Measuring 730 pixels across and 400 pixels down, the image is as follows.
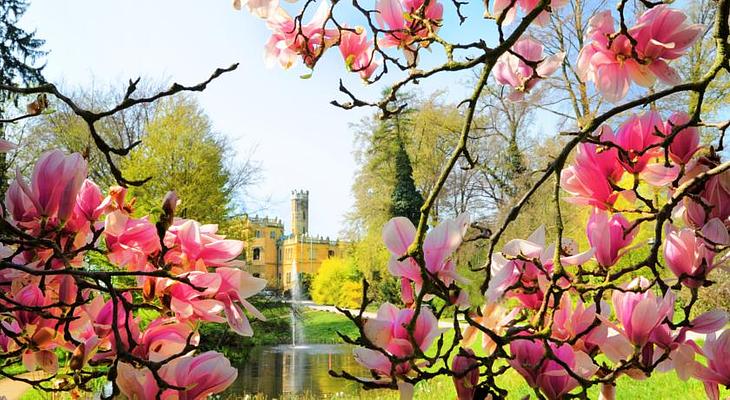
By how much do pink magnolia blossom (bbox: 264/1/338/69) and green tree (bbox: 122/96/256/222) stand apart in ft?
33.3

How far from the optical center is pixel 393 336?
0.46 metres

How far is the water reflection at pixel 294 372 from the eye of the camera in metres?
7.60

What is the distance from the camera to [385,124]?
17266mm

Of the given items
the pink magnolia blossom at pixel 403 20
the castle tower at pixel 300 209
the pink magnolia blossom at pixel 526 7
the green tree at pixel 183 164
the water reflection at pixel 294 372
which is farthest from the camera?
the castle tower at pixel 300 209

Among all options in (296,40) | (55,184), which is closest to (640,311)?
(55,184)

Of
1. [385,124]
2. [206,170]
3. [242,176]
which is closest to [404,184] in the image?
[385,124]

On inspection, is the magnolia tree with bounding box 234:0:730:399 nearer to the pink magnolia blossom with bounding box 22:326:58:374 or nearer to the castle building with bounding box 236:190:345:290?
the pink magnolia blossom with bounding box 22:326:58:374

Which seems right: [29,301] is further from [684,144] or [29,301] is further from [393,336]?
[684,144]

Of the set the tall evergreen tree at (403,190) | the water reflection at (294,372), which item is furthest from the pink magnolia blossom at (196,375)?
the tall evergreen tree at (403,190)

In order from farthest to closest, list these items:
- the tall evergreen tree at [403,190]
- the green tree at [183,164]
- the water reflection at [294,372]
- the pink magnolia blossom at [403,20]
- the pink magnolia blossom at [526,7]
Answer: the tall evergreen tree at [403,190] < the green tree at [183,164] < the water reflection at [294,372] < the pink magnolia blossom at [403,20] < the pink magnolia blossom at [526,7]

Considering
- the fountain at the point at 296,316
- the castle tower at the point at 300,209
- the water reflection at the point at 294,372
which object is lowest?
the water reflection at the point at 294,372

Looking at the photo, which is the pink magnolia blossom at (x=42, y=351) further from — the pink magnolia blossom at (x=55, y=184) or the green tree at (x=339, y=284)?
the green tree at (x=339, y=284)

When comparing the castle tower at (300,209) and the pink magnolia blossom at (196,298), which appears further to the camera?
the castle tower at (300,209)

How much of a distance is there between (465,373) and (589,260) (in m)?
0.22
